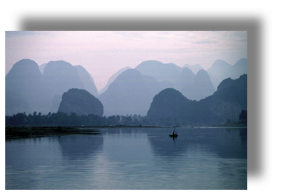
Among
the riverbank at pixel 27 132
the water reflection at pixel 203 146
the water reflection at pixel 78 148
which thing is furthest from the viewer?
the riverbank at pixel 27 132

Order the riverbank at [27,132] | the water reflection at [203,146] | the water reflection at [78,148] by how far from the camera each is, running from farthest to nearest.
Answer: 1. the riverbank at [27,132]
2. the water reflection at [203,146]
3. the water reflection at [78,148]

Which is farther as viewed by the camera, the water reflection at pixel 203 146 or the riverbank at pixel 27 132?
the riverbank at pixel 27 132

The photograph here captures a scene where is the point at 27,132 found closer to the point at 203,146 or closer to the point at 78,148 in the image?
the point at 78,148

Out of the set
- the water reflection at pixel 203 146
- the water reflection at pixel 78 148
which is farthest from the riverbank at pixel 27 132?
the water reflection at pixel 203 146

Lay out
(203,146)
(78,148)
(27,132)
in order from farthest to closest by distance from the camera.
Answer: (27,132), (203,146), (78,148)

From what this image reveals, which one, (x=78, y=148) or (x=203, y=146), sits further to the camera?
(x=203, y=146)

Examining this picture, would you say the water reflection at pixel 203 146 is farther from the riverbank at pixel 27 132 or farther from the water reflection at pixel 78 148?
the riverbank at pixel 27 132

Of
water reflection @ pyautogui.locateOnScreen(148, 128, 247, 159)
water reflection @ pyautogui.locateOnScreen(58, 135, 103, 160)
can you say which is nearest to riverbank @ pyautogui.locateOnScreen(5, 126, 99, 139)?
water reflection @ pyautogui.locateOnScreen(58, 135, 103, 160)

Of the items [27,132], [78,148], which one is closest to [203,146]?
[78,148]

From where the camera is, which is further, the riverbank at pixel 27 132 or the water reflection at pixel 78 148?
the riverbank at pixel 27 132

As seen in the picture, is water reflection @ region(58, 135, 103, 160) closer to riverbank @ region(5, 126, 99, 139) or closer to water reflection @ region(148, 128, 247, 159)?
water reflection @ region(148, 128, 247, 159)
